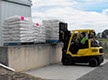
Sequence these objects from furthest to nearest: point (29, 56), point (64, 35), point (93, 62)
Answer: point (64, 35) → point (93, 62) → point (29, 56)

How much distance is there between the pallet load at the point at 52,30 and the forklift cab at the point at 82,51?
3.65 ft

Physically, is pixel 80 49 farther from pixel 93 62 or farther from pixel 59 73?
pixel 59 73

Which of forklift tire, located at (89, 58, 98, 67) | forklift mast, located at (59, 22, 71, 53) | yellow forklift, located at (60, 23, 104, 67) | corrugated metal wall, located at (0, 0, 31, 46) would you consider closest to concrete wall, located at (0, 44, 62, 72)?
forklift mast, located at (59, 22, 71, 53)

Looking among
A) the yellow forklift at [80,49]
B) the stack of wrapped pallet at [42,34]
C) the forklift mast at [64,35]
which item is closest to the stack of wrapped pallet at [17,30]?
the stack of wrapped pallet at [42,34]

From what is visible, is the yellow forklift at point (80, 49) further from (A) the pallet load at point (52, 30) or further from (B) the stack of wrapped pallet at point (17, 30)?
(B) the stack of wrapped pallet at point (17, 30)

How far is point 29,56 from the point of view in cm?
1130

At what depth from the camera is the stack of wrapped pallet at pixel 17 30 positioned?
35.3ft

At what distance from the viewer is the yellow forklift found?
481 inches

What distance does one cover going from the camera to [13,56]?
33.1ft

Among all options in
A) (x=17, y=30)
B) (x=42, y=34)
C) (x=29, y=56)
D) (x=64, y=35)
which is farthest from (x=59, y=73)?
(x=64, y=35)

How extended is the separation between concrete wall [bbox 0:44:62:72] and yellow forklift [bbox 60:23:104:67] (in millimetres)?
1057

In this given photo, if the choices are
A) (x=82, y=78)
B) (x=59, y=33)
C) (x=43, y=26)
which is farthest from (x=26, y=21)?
(x=82, y=78)

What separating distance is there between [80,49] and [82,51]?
18 cm

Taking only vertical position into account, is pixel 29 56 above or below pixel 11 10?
below
